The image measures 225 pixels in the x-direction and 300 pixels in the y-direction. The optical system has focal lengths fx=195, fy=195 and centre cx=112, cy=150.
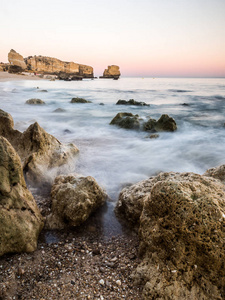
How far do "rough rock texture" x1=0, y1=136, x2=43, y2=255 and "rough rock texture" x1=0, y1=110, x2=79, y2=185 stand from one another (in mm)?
1309

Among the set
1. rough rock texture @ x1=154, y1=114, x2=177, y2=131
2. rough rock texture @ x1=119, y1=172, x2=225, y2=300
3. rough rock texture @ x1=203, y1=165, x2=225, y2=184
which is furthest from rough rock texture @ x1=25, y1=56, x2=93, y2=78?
rough rock texture @ x1=119, y1=172, x2=225, y2=300

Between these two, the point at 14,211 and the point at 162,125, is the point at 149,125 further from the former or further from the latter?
the point at 14,211

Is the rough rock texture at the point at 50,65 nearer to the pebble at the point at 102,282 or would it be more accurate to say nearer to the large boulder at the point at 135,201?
the large boulder at the point at 135,201

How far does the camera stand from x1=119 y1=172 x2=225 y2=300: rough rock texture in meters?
1.63

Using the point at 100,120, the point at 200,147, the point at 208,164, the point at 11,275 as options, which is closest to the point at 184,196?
the point at 11,275

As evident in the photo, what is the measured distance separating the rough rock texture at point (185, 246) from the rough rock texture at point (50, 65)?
87434 millimetres

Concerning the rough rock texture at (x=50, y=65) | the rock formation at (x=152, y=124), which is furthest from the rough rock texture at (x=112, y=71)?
the rock formation at (x=152, y=124)

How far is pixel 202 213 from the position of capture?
1679 mm

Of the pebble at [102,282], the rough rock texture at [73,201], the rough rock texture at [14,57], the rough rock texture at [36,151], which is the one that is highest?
the rough rock texture at [14,57]

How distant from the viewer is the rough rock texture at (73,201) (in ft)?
8.49

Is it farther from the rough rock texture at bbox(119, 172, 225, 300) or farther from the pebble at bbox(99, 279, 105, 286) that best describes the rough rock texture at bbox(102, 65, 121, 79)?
the pebble at bbox(99, 279, 105, 286)

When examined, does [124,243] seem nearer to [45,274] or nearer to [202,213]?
[45,274]

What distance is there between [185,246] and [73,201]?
1.52 m

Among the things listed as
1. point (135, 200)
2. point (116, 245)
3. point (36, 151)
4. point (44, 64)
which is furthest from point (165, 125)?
point (44, 64)
